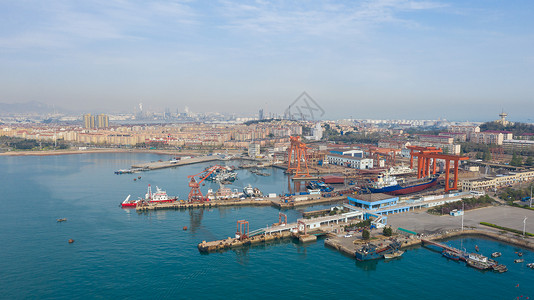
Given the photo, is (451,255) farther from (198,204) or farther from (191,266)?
(198,204)

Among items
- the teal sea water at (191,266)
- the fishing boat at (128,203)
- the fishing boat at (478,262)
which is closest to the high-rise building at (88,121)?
the teal sea water at (191,266)

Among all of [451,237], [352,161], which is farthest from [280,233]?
[352,161]

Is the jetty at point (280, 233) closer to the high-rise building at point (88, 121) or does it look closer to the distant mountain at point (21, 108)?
the high-rise building at point (88, 121)

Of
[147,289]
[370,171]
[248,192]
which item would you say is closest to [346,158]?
[370,171]

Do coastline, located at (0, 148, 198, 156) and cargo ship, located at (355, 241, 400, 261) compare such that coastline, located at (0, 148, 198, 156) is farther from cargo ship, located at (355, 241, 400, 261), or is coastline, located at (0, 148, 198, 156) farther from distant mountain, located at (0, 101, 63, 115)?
distant mountain, located at (0, 101, 63, 115)

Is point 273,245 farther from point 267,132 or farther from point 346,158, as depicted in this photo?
point 267,132
